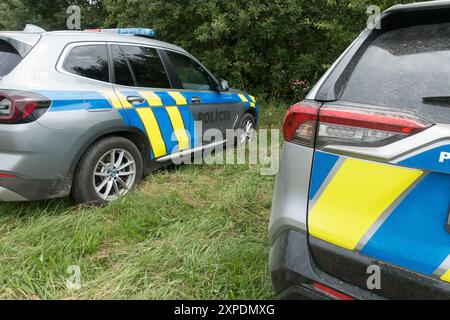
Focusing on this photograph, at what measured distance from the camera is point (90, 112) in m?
2.87

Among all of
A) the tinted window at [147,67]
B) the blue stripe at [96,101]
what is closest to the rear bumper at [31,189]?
the blue stripe at [96,101]

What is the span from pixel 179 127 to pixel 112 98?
0.88 metres

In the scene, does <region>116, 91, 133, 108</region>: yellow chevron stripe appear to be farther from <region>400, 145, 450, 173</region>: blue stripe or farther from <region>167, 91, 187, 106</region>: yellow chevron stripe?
<region>400, 145, 450, 173</region>: blue stripe

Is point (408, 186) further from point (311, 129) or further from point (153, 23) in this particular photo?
point (153, 23)

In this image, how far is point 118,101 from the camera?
3.12 m

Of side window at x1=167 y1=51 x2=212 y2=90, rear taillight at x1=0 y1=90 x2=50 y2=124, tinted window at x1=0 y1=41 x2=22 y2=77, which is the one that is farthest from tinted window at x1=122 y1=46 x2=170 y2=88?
rear taillight at x1=0 y1=90 x2=50 y2=124

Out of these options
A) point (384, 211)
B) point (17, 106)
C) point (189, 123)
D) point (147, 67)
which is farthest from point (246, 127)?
point (384, 211)

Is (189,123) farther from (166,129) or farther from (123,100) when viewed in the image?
(123,100)

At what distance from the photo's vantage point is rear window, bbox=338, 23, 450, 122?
122 cm

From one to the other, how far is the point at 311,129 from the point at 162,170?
2.78 m

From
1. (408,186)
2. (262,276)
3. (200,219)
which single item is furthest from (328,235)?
(200,219)

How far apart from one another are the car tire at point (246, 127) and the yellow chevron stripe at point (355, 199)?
147 inches

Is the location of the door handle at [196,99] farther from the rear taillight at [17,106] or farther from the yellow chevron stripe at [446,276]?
the yellow chevron stripe at [446,276]

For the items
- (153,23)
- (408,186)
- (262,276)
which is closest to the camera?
(408,186)
